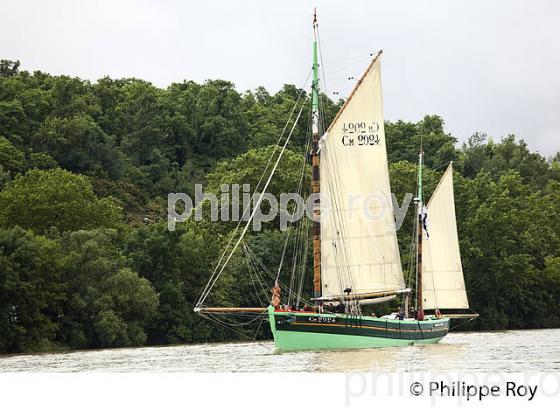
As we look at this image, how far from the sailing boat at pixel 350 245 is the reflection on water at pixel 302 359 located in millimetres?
1682

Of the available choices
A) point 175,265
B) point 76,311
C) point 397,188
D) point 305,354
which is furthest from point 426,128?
point 305,354

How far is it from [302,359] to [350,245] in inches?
552

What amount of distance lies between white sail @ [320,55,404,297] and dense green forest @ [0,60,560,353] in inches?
805

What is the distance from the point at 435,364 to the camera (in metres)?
59.0

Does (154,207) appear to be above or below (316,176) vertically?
above

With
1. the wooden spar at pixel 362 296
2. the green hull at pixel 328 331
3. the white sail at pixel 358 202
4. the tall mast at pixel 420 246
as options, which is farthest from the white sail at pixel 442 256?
the green hull at pixel 328 331

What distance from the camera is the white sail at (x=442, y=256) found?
87.7m

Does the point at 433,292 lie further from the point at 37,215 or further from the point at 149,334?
the point at 37,215

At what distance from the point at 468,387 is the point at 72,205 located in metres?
63.0

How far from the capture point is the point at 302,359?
6038 cm

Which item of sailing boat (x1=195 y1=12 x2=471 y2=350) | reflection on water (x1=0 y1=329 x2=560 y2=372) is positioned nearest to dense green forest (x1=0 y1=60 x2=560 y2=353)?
reflection on water (x1=0 y1=329 x2=560 y2=372)

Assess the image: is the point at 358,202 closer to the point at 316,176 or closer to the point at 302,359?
the point at 316,176

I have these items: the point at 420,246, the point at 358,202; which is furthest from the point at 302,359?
the point at 420,246

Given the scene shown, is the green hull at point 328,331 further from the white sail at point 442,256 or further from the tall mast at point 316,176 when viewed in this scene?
the white sail at point 442,256
